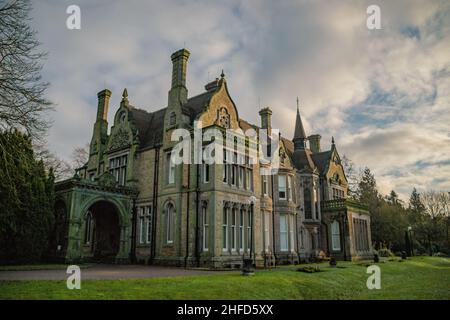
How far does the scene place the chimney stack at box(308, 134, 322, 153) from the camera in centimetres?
4644

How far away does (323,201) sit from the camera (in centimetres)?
3675

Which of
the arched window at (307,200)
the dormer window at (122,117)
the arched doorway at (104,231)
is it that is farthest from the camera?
the arched window at (307,200)

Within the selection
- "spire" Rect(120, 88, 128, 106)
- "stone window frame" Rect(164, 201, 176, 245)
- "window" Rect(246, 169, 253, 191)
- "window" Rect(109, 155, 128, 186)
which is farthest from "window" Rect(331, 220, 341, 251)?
"spire" Rect(120, 88, 128, 106)

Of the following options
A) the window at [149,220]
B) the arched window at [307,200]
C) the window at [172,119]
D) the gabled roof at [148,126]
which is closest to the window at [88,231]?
the window at [149,220]

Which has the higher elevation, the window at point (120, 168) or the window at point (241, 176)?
the window at point (120, 168)

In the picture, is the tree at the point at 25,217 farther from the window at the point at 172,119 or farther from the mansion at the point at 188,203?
the window at the point at 172,119

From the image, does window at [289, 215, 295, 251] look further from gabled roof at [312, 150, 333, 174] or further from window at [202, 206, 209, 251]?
window at [202, 206, 209, 251]

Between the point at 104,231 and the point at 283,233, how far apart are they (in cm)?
1550

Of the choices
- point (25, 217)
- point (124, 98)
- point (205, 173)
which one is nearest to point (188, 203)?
point (205, 173)

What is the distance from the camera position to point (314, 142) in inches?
1850

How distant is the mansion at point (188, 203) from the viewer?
78.0 feet

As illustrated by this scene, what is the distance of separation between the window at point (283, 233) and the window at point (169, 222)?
10.5 meters

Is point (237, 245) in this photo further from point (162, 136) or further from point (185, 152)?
point (162, 136)
